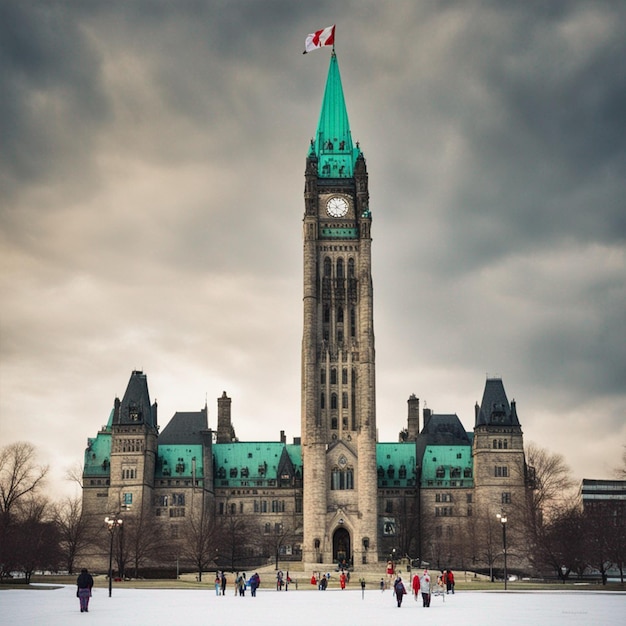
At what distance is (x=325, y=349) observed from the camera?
134 metres

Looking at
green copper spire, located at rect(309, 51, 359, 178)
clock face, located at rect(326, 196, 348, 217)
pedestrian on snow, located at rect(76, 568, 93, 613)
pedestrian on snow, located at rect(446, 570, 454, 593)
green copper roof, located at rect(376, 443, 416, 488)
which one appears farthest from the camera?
green copper spire, located at rect(309, 51, 359, 178)

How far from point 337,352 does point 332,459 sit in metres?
15.1

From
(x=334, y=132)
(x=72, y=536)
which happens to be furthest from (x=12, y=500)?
(x=334, y=132)

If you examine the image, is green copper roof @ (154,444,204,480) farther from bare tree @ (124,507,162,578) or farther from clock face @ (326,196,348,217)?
clock face @ (326,196,348,217)

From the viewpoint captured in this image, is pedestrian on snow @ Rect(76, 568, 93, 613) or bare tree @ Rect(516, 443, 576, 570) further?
bare tree @ Rect(516, 443, 576, 570)

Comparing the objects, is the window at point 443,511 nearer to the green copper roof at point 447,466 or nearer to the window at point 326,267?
the green copper roof at point 447,466

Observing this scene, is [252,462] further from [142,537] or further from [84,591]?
[84,591]

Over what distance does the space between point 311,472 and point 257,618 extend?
278 ft

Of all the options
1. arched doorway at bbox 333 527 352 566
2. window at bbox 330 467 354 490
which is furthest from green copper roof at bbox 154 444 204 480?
arched doorway at bbox 333 527 352 566

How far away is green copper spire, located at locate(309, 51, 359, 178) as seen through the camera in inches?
5743

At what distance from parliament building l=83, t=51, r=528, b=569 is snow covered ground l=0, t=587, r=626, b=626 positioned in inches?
2557

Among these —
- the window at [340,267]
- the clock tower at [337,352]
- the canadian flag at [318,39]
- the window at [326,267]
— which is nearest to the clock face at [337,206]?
the clock tower at [337,352]

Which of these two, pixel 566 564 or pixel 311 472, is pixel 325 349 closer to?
pixel 311 472

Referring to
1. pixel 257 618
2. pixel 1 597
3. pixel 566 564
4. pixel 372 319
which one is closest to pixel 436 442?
pixel 372 319
